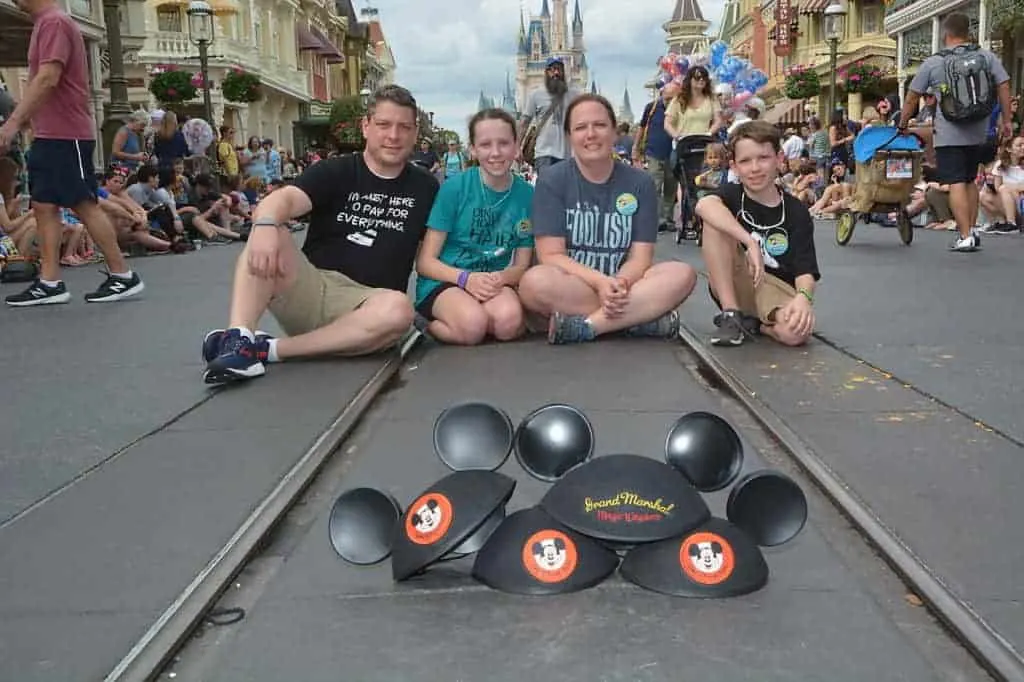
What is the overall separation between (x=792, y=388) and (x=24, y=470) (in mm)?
2536

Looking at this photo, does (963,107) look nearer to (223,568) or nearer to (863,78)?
(223,568)

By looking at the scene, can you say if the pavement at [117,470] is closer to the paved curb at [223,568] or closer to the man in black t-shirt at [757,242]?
the paved curb at [223,568]

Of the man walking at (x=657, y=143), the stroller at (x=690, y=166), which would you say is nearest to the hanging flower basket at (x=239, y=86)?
the man walking at (x=657, y=143)

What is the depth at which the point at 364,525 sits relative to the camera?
7.52 ft

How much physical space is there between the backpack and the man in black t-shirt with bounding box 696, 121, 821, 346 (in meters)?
4.57

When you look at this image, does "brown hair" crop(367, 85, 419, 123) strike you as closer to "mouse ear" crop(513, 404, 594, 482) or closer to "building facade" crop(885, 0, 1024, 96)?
"mouse ear" crop(513, 404, 594, 482)

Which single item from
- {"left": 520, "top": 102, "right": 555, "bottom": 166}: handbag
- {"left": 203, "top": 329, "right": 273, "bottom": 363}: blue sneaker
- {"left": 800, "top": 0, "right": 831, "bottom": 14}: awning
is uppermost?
{"left": 800, "top": 0, "right": 831, "bottom": 14}: awning

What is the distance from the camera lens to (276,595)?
214cm

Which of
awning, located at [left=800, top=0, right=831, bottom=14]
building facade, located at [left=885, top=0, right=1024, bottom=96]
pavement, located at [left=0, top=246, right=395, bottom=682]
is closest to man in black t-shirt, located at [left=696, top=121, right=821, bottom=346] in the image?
pavement, located at [left=0, top=246, right=395, bottom=682]

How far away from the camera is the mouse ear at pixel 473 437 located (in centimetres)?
266

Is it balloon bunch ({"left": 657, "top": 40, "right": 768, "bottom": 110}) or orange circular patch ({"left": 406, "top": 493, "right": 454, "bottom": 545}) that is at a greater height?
balloon bunch ({"left": 657, "top": 40, "right": 768, "bottom": 110})

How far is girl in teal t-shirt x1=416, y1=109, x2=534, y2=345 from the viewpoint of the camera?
4984mm

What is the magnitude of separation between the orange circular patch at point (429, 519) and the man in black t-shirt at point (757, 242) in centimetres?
295

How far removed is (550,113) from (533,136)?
0.40 meters
